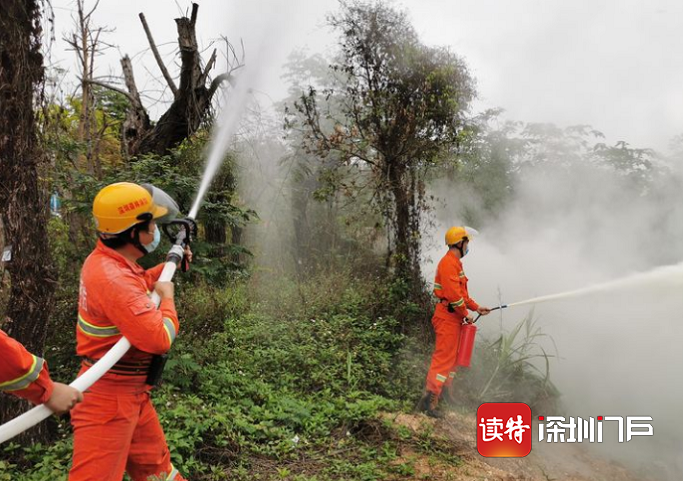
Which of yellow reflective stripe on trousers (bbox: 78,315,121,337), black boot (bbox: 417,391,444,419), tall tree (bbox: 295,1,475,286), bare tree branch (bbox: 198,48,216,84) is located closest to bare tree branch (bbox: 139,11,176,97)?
bare tree branch (bbox: 198,48,216,84)

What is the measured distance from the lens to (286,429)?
15.2 ft

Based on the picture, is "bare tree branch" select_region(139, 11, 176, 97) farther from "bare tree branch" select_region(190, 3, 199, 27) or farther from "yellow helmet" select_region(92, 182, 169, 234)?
"yellow helmet" select_region(92, 182, 169, 234)

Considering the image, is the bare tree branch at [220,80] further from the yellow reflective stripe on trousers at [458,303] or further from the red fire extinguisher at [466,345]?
the red fire extinguisher at [466,345]

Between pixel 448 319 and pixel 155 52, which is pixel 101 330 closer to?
pixel 448 319

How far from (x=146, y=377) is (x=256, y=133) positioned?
4.32 m

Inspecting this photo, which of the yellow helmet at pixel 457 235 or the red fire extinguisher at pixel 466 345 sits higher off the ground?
the yellow helmet at pixel 457 235

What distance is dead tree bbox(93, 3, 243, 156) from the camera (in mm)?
6320

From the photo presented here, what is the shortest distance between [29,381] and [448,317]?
171 inches

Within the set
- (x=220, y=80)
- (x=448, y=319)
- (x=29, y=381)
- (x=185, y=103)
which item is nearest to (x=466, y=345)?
(x=448, y=319)

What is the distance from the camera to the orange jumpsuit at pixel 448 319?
5634 mm

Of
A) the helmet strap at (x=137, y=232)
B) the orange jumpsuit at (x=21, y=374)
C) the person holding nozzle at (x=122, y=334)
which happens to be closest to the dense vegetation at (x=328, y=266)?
the person holding nozzle at (x=122, y=334)

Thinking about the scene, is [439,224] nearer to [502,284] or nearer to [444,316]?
[502,284]

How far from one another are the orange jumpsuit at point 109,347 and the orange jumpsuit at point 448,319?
11.6 feet

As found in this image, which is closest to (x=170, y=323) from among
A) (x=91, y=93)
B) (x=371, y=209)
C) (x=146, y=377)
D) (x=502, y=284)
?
(x=146, y=377)
